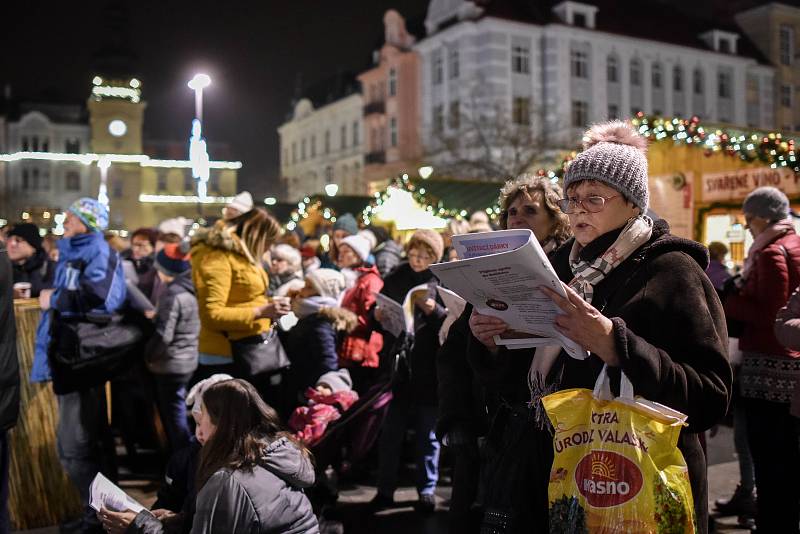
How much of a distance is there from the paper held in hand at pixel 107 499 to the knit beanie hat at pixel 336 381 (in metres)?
2.13

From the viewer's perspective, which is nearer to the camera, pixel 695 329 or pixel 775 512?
pixel 695 329

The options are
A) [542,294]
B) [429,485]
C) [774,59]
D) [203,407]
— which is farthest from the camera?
[774,59]

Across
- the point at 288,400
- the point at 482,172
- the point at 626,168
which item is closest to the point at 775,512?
the point at 626,168

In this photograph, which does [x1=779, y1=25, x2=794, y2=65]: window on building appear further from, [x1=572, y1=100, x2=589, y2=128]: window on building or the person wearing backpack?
the person wearing backpack

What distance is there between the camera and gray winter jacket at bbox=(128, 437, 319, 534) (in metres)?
3.50

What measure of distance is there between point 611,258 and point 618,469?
668 millimetres

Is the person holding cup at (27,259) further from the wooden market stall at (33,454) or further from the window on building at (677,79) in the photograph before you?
the window on building at (677,79)

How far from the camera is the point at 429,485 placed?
626cm

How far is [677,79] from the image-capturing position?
50531mm

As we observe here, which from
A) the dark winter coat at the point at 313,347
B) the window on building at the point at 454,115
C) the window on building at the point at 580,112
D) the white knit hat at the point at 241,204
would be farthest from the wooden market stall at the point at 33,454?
the window on building at the point at 580,112

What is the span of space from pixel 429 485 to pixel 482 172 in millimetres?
33626

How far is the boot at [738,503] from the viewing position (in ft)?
19.1

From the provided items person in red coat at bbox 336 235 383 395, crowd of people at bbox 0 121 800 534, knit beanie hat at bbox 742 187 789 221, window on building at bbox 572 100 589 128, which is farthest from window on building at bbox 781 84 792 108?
knit beanie hat at bbox 742 187 789 221

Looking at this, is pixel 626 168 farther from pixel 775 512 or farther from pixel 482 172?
pixel 482 172
